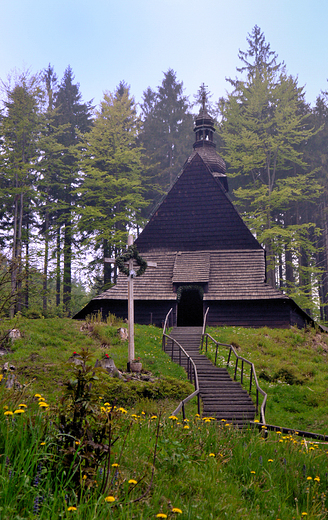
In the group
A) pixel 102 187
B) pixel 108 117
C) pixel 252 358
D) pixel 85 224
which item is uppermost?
pixel 108 117

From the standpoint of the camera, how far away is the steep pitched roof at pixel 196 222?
24250 millimetres

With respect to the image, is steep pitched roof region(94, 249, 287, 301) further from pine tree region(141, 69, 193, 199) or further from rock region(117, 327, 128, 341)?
pine tree region(141, 69, 193, 199)

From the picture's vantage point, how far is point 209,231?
24.5 metres

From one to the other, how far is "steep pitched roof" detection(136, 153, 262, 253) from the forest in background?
675 centimetres

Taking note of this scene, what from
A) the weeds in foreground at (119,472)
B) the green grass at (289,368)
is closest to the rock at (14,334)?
the green grass at (289,368)

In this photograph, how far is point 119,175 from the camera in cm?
3491

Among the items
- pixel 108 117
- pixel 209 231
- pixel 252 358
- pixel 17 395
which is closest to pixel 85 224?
pixel 108 117

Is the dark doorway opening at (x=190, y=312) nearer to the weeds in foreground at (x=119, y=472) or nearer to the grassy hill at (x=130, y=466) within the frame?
the grassy hill at (x=130, y=466)

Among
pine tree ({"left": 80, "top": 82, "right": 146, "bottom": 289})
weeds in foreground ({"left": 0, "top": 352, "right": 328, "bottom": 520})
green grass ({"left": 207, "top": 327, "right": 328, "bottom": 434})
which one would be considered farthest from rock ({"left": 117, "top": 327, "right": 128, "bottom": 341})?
pine tree ({"left": 80, "top": 82, "right": 146, "bottom": 289})

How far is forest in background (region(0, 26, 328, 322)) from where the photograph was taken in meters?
31.0

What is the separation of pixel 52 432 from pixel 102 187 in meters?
32.6

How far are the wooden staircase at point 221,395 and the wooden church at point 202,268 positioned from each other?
593cm

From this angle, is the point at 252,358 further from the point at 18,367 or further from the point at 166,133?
the point at 166,133

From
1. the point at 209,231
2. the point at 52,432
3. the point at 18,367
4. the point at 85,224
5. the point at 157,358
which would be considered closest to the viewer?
Result: the point at 52,432
